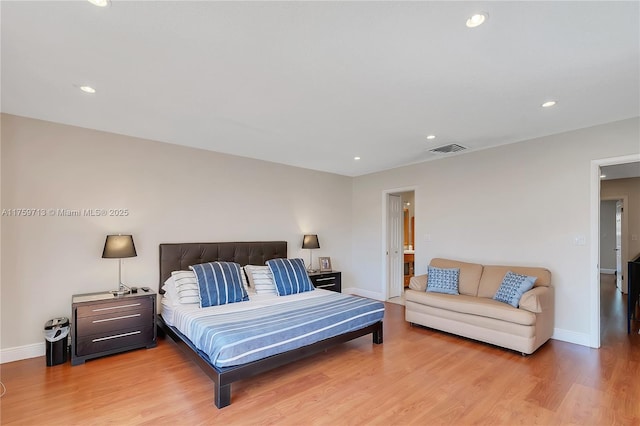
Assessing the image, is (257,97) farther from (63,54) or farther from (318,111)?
(63,54)

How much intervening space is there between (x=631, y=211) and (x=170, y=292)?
9.43 metres

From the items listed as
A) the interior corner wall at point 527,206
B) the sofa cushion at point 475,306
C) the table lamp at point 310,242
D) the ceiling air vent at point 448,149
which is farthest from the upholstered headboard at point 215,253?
the ceiling air vent at point 448,149

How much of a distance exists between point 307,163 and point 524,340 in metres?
3.93

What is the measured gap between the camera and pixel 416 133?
12.4ft

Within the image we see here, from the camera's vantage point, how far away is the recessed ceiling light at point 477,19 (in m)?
1.71

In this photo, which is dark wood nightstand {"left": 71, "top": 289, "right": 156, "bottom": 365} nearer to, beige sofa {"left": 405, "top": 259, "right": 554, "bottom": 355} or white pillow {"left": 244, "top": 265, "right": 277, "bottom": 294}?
white pillow {"left": 244, "top": 265, "right": 277, "bottom": 294}

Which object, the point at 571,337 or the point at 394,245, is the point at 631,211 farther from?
the point at 394,245

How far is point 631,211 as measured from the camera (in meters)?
6.84

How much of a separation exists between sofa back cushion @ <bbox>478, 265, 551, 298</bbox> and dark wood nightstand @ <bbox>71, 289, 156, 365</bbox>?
4169 mm

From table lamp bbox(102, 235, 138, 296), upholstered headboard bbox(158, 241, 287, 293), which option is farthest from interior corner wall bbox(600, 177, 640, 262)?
table lamp bbox(102, 235, 138, 296)

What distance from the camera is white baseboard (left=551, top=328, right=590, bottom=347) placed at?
11.7 ft

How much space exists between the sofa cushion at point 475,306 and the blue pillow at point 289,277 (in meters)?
1.52

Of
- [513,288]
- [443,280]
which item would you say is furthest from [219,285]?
[513,288]

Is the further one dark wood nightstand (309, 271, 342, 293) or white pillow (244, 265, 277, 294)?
dark wood nightstand (309, 271, 342, 293)
